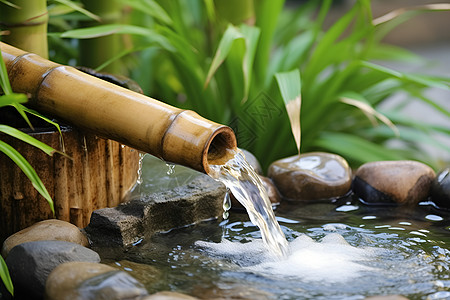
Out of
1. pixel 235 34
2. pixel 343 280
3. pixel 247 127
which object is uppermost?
pixel 235 34

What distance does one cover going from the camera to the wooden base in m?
2.01

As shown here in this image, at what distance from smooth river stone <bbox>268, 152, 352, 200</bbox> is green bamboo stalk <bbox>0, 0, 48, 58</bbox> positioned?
114cm

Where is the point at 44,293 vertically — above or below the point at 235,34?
below

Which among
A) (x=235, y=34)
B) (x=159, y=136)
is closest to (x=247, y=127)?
(x=235, y=34)

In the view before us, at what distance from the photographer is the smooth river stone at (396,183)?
2602mm

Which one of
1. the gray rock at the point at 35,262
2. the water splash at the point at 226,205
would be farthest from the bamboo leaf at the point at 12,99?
the water splash at the point at 226,205

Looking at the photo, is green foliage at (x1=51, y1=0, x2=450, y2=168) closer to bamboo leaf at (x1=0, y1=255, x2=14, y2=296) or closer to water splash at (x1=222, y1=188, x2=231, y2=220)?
water splash at (x1=222, y1=188, x2=231, y2=220)

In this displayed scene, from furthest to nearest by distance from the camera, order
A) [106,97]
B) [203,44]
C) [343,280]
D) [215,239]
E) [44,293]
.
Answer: [203,44] → [215,239] → [106,97] → [343,280] → [44,293]

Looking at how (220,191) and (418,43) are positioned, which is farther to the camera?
(418,43)

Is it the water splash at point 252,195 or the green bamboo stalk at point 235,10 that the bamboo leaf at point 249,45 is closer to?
the green bamboo stalk at point 235,10

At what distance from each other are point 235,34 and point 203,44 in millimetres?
887

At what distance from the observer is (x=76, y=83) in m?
2.03

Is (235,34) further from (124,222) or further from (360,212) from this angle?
(124,222)

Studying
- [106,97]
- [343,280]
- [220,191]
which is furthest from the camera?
[220,191]
